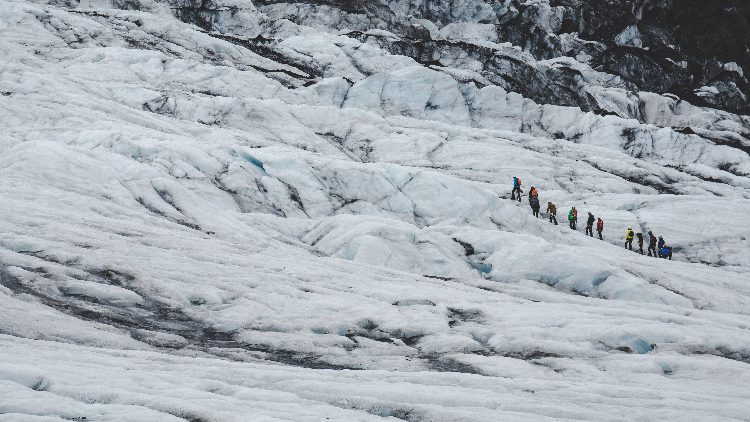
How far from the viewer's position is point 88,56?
176 ft

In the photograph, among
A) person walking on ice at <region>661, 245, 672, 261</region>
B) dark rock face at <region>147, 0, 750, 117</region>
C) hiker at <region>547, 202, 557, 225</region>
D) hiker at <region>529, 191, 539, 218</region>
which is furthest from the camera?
dark rock face at <region>147, 0, 750, 117</region>

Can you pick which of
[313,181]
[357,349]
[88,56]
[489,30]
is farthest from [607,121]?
[357,349]

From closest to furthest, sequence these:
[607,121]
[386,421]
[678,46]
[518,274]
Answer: [386,421], [518,274], [607,121], [678,46]

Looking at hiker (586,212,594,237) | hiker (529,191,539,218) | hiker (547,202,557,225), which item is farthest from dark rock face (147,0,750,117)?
hiker (586,212,594,237)

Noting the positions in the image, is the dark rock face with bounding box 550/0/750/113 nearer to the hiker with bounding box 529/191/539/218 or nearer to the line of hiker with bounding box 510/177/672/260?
the line of hiker with bounding box 510/177/672/260

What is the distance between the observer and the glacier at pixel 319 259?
8.84 metres

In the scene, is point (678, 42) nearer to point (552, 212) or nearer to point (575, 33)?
point (575, 33)

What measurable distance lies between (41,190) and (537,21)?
94.1 m

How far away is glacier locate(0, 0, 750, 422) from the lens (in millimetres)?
8836

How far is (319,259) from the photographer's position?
64.0 feet

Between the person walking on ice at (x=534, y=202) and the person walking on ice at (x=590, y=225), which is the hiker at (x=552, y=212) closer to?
the person walking on ice at (x=534, y=202)

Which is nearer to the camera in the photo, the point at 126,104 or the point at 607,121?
the point at 126,104

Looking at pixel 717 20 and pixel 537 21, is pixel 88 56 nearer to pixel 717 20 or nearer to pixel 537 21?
pixel 537 21

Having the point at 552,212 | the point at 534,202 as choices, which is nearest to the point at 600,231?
the point at 552,212
